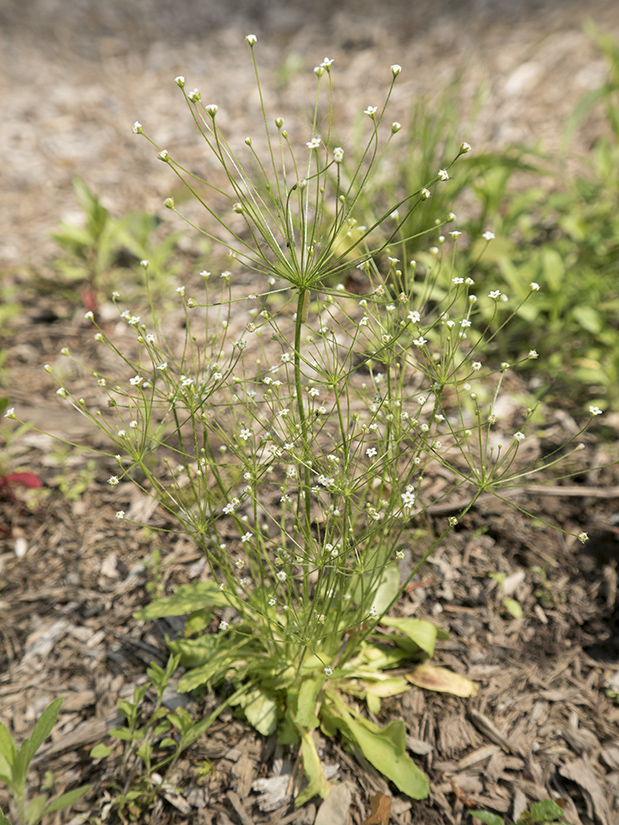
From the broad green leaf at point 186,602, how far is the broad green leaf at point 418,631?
67 centimetres

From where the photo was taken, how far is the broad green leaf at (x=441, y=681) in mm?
2250

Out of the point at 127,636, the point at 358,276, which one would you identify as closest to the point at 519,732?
the point at 127,636

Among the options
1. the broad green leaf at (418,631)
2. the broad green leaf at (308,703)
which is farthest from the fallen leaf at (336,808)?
the broad green leaf at (418,631)

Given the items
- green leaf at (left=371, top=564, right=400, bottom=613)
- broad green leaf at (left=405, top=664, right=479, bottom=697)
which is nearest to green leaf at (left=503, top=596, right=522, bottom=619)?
broad green leaf at (left=405, top=664, right=479, bottom=697)

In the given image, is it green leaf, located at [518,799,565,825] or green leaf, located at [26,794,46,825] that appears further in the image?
green leaf, located at [518,799,565,825]

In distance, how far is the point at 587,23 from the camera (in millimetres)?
5312

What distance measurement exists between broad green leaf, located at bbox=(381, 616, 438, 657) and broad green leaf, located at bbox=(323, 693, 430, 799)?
0.97 ft

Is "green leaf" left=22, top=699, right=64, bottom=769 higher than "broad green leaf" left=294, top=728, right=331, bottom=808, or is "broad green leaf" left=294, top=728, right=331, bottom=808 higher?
"green leaf" left=22, top=699, right=64, bottom=769

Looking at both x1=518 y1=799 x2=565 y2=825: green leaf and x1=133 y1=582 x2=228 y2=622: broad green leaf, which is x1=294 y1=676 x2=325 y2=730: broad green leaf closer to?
x1=133 y1=582 x2=228 y2=622: broad green leaf

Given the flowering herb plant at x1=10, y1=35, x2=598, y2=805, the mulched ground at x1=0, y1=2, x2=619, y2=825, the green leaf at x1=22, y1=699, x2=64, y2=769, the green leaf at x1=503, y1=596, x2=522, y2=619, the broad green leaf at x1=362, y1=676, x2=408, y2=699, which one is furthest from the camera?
the green leaf at x1=503, y1=596, x2=522, y2=619

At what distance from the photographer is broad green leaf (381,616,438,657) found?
2.15 metres

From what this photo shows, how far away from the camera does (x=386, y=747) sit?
1.97m

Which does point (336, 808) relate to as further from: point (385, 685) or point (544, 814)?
point (544, 814)

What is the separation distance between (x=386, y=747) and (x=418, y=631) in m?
0.42
